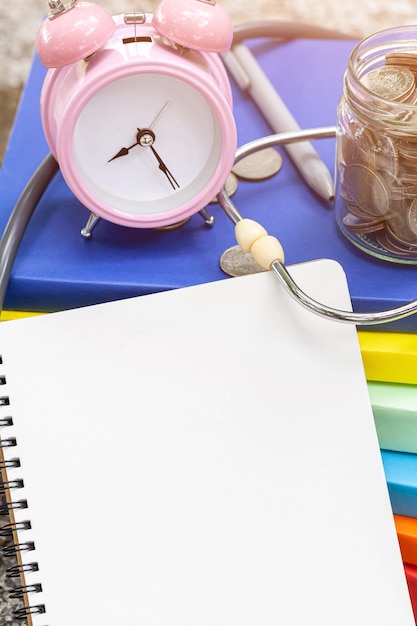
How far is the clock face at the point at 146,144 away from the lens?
553mm

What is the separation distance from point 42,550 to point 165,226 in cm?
26

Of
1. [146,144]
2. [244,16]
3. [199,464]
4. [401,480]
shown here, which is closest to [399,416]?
[401,480]

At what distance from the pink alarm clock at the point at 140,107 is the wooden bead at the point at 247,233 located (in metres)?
0.04

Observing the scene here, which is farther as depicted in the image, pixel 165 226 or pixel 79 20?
pixel 165 226

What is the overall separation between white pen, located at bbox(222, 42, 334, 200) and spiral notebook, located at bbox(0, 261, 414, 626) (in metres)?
0.13

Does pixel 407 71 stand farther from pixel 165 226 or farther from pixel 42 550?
pixel 42 550

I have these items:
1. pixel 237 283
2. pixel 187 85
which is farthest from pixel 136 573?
pixel 187 85

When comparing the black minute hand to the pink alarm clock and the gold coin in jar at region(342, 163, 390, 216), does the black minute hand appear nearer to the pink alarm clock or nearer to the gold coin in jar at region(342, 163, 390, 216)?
the pink alarm clock

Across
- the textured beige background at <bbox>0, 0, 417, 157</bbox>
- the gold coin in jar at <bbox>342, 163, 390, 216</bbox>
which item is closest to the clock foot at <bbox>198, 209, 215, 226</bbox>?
the gold coin in jar at <bbox>342, 163, 390, 216</bbox>

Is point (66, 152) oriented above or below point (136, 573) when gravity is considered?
above

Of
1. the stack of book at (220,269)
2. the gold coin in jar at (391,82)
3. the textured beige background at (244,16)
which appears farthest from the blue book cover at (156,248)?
the textured beige background at (244,16)

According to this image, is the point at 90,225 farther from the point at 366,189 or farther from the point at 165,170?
the point at 366,189

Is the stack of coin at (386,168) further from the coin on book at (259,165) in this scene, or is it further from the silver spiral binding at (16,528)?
the silver spiral binding at (16,528)

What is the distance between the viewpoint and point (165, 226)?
0.63 m
